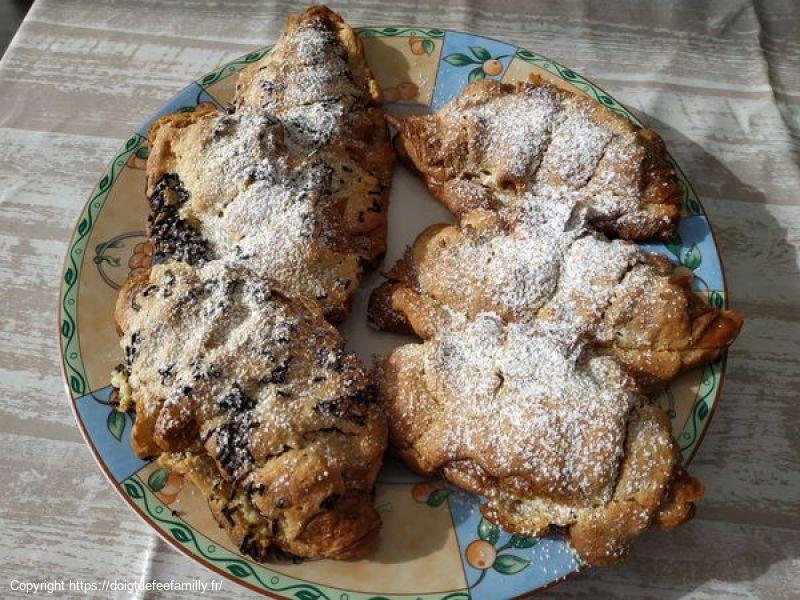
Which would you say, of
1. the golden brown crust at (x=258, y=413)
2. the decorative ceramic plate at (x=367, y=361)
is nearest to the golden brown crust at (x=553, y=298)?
the decorative ceramic plate at (x=367, y=361)

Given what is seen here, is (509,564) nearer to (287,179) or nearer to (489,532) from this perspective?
(489,532)

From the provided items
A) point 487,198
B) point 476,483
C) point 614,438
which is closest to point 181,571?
point 476,483

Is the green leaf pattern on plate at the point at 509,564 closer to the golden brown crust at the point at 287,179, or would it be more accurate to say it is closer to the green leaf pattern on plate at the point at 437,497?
the green leaf pattern on plate at the point at 437,497

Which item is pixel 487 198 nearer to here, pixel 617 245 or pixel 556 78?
Answer: pixel 617 245

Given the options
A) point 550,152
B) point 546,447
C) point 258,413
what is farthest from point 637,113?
point 258,413

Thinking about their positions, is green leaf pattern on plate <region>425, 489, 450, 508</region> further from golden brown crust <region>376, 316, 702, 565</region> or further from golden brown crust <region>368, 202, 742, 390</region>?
golden brown crust <region>368, 202, 742, 390</region>
